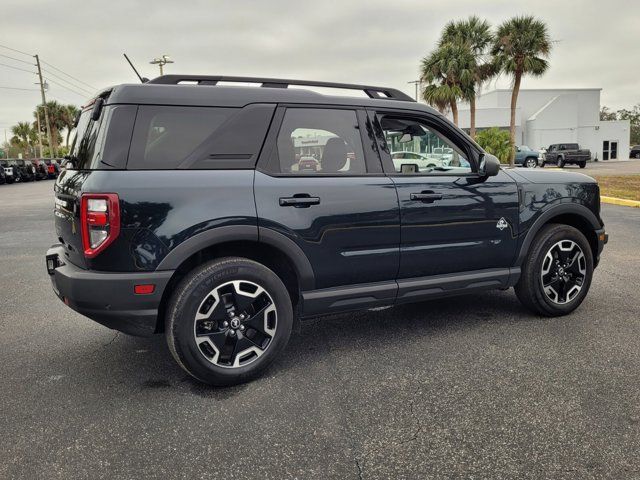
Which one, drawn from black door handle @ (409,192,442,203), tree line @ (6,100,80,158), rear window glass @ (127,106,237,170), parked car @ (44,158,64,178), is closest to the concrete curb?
black door handle @ (409,192,442,203)

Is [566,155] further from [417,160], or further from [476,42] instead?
[417,160]

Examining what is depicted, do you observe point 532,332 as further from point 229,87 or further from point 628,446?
point 229,87

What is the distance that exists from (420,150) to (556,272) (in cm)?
159

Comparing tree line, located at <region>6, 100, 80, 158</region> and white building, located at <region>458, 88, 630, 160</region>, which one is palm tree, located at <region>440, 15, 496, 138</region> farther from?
tree line, located at <region>6, 100, 80, 158</region>

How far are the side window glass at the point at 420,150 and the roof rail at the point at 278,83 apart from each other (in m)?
0.23

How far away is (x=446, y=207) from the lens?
3.96 meters

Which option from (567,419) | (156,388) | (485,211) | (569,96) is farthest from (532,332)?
(569,96)

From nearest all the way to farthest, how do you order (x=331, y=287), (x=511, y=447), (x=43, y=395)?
(x=511, y=447)
(x=43, y=395)
(x=331, y=287)

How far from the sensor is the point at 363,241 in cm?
366

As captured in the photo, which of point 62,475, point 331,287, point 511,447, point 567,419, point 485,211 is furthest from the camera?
point 485,211

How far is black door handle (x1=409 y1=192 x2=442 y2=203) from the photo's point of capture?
3824mm

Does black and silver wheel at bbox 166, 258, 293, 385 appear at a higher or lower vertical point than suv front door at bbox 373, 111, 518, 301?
lower

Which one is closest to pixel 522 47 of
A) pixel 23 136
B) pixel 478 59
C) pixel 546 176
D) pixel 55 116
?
pixel 478 59

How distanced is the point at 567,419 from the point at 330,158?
85.7 inches
